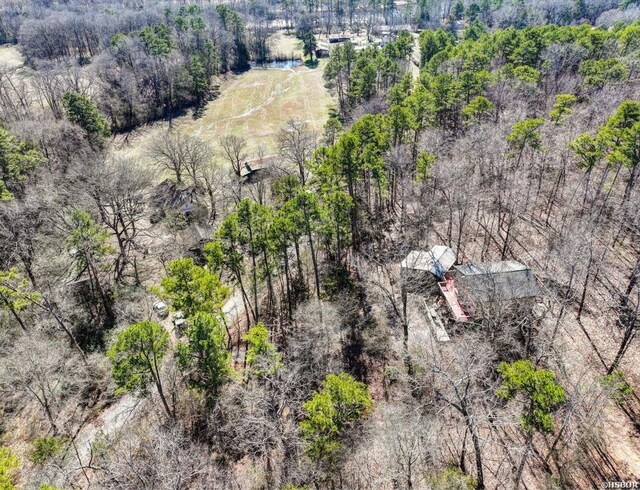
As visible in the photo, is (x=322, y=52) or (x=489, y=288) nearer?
(x=489, y=288)

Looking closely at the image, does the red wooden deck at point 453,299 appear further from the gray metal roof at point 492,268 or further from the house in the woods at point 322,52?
the house in the woods at point 322,52

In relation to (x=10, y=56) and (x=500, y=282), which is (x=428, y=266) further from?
(x=10, y=56)

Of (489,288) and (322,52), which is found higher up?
(322,52)

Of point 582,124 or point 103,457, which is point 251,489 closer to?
point 103,457

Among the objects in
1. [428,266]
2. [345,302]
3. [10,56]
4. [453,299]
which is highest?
[10,56]

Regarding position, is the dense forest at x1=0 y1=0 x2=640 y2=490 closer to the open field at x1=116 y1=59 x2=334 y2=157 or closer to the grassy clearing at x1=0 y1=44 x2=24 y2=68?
the open field at x1=116 y1=59 x2=334 y2=157

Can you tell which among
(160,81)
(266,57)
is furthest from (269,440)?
(266,57)

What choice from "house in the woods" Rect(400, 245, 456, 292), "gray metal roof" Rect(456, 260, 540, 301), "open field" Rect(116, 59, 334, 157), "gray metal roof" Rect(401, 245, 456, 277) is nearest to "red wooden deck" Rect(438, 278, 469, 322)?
"house in the woods" Rect(400, 245, 456, 292)

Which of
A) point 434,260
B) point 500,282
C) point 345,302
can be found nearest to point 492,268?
point 500,282
